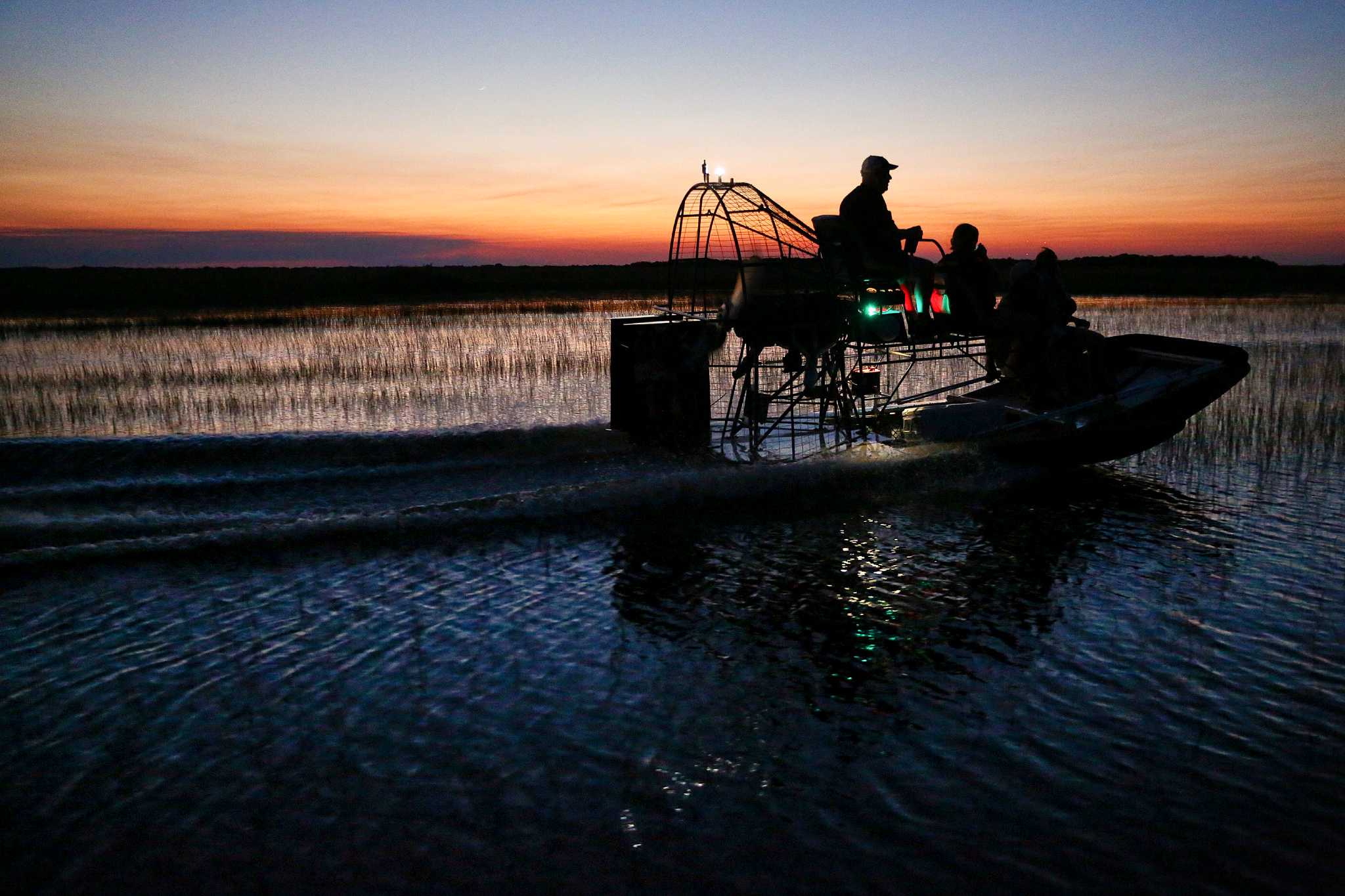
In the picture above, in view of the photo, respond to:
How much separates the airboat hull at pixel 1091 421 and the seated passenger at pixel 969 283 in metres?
1.10

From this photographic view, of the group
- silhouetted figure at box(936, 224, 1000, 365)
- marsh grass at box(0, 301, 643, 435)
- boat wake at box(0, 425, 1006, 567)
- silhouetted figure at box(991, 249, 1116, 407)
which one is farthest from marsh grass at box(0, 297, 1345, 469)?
silhouetted figure at box(936, 224, 1000, 365)

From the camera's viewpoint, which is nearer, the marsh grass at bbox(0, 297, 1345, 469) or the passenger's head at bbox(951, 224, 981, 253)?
the passenger's head at bbox(951, 224, 981, 253)

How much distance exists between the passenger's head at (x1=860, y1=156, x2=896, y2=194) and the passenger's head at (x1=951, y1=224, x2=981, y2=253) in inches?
53.4

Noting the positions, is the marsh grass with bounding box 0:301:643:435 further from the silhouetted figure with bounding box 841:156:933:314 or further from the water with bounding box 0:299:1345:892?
the silhouetted figure with bounding box 841:156:933:314

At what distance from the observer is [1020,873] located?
467 cm

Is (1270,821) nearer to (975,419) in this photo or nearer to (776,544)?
(776,544)

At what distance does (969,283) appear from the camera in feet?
44.4

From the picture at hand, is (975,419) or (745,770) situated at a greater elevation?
(975,419)

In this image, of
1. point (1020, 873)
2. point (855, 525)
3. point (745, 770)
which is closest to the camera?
point (1020, 873)

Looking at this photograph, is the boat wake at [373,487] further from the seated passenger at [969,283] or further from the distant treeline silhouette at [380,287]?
the distant treeline silhouette at [380,287]

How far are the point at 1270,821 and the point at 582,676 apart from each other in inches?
164

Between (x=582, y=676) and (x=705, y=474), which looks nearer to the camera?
(x=582, y=676)

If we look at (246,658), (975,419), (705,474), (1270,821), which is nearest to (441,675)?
(246,658)

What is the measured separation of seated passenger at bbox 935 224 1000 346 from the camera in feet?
43.8
